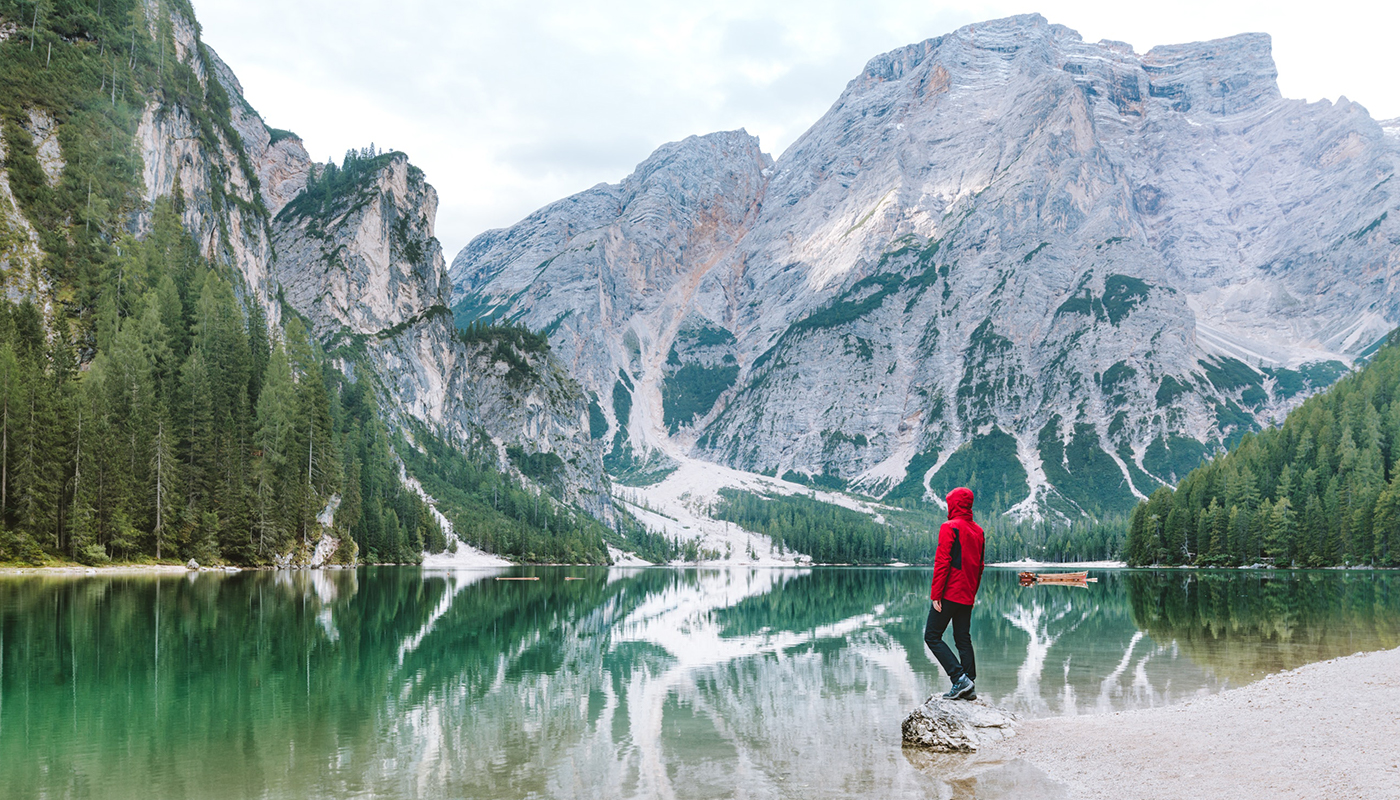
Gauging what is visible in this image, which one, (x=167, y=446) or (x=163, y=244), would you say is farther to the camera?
(x=163, y=244)

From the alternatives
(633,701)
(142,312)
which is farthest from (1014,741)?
(142,312)

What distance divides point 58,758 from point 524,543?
15441 cm

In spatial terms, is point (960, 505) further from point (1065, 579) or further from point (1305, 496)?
point (1305, 496)

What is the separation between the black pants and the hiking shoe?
9 centimetres

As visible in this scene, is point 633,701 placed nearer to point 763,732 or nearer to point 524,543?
point 763,732

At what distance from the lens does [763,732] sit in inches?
793

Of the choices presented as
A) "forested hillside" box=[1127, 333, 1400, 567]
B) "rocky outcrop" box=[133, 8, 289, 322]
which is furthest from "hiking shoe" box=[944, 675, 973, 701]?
"rocky outcrop" box=[133, 8, 289, 322]

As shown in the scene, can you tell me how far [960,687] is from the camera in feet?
61.7

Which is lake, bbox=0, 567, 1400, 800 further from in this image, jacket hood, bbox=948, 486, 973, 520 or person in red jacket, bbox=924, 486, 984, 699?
jacket hood, bbox=948, 486, 973, 520

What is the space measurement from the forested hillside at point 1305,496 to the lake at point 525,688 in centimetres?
7059

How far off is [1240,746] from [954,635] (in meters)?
5.30

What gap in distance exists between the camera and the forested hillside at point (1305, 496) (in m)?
112

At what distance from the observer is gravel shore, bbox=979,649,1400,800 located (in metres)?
13.2

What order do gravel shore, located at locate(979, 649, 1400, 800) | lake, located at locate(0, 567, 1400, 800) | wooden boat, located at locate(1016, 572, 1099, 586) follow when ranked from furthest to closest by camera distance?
wooden boat, located at locate(1016, 572, 1099, 586) < lake, located at locate(0, 567, 1400, 800) < gravel shore, located at locate(979, 649, 1400, 800)
